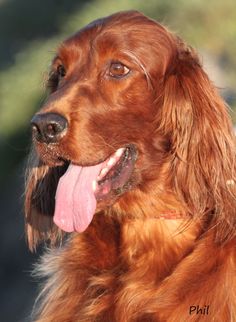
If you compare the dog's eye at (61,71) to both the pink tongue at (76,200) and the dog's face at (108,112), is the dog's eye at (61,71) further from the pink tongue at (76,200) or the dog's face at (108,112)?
the pink tongue at (76,200)

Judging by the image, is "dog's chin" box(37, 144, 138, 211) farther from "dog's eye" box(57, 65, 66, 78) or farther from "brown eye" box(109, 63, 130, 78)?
"dog's eye" box(57, 65, 66, 78)

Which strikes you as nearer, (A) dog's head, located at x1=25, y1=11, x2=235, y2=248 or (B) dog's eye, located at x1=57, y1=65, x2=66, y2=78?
(A) dog's head, located at x1=25, y1=11, x2=235, y2=248

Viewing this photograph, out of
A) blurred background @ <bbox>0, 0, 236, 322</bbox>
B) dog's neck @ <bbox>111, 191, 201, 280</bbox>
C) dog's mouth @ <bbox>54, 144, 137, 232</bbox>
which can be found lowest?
blurred background @ <bbox>0, 0, 236, 322</bbox>

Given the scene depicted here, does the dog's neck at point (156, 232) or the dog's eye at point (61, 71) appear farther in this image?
the dog's eye at point (61, 71)

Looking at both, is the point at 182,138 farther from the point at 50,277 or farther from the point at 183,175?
the point at 50,277

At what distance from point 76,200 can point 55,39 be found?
421 cm

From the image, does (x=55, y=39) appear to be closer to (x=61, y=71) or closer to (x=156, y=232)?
(x=61, y=71)

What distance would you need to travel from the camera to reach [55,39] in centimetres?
741

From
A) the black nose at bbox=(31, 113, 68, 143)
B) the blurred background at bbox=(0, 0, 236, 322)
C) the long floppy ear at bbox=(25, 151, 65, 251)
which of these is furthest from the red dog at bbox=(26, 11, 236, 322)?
the blurred background at bbox=(0, 0, 236, 322)

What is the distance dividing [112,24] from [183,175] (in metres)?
0.83

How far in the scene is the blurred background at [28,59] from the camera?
7.05m

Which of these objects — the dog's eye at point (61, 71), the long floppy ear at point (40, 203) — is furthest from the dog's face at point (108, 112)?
the long floppy ear at point (40, 203)

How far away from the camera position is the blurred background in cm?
705

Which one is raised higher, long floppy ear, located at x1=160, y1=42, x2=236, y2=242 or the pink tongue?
long floppy ear, located at x1=160, y1=42, x2=236, y2=242
